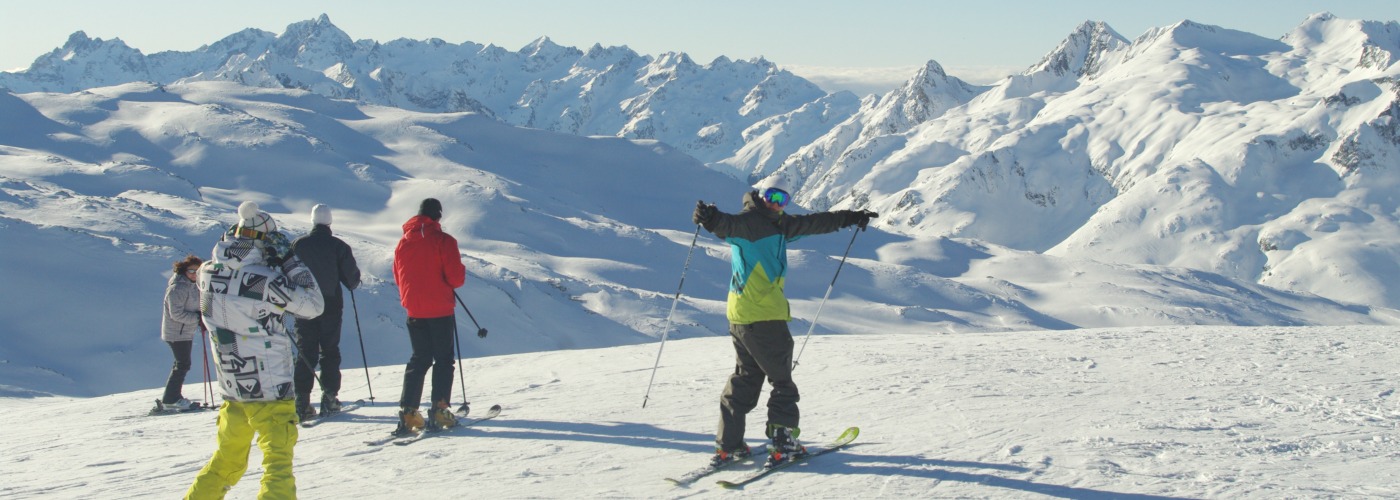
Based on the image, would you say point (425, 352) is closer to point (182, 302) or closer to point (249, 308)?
point (249, 308)

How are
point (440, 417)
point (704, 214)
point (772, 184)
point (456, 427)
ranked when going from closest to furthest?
1. point (704, 214)
2. point (772, 184)
3. point (440, 417)
4. point (456, 427)

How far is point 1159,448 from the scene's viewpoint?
7.08 metres

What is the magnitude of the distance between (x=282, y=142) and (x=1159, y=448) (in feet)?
283

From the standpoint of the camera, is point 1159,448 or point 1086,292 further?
point 1086,292

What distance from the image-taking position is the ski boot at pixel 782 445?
707 cm

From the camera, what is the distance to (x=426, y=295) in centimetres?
859

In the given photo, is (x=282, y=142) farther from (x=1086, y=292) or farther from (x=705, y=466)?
(x=705, y=466)

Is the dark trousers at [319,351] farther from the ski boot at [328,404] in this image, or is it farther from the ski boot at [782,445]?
the ski boot at [782,445]

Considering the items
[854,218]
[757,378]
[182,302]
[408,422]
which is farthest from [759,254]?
[182,302]

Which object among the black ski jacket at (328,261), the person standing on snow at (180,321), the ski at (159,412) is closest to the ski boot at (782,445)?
the black ski jacket at (328,261)

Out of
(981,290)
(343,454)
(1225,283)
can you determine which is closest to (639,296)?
(981,290)

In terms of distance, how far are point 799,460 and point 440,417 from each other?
3.40m

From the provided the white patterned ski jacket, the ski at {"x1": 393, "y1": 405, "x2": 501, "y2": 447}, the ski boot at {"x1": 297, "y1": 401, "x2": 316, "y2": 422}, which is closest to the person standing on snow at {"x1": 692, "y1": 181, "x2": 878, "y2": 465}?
the white patterned ski jacket

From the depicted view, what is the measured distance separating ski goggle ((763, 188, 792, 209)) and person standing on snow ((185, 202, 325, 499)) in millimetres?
2981
